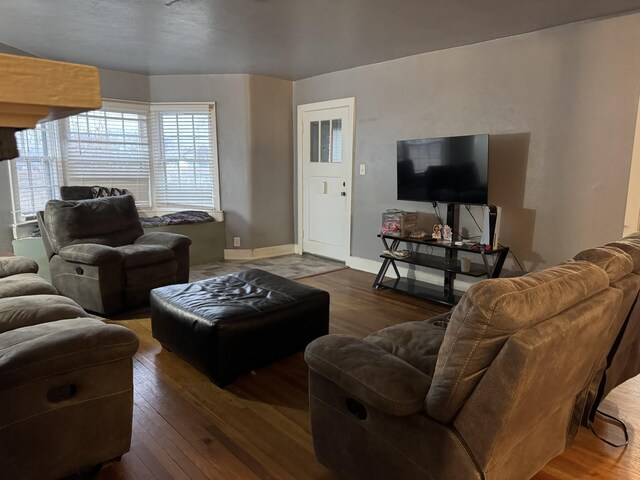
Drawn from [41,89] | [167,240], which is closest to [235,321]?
[167,240]

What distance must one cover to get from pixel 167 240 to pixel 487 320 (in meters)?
3.33

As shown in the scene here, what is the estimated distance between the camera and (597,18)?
3.20 m

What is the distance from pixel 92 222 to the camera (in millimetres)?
3893

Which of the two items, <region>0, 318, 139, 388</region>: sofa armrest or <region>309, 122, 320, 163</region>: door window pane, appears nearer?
<region>0, 318, 139, 388</region>: sofa armrest

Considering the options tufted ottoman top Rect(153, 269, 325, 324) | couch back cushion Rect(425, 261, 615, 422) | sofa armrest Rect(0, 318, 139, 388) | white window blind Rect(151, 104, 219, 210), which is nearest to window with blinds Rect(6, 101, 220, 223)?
white window blind Rect(151, 104, 219, 210)

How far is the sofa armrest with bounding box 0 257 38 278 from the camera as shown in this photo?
2.83 metres

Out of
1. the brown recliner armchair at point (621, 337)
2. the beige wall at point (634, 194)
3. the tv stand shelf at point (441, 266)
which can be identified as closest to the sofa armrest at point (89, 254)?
the tv stand shelf at point (441, 266)

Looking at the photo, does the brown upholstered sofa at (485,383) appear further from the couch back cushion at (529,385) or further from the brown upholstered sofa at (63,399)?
the brown upholstered sofa at (63,399)

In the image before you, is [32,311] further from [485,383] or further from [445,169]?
[445,169]

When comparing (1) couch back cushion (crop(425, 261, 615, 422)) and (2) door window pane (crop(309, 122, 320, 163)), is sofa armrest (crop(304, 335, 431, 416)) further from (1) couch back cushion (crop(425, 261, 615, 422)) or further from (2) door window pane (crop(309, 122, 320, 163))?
(2) door window pane (crop(309, 122, 320, 163))

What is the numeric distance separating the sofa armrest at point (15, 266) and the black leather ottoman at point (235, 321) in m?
0.89

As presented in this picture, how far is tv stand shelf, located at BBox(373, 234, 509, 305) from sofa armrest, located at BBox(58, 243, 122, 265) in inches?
97.2

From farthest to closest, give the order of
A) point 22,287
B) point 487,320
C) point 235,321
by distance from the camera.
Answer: point 22,287 < point 235,321 < point 487,320

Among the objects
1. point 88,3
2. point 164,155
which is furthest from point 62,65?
point 164,155
